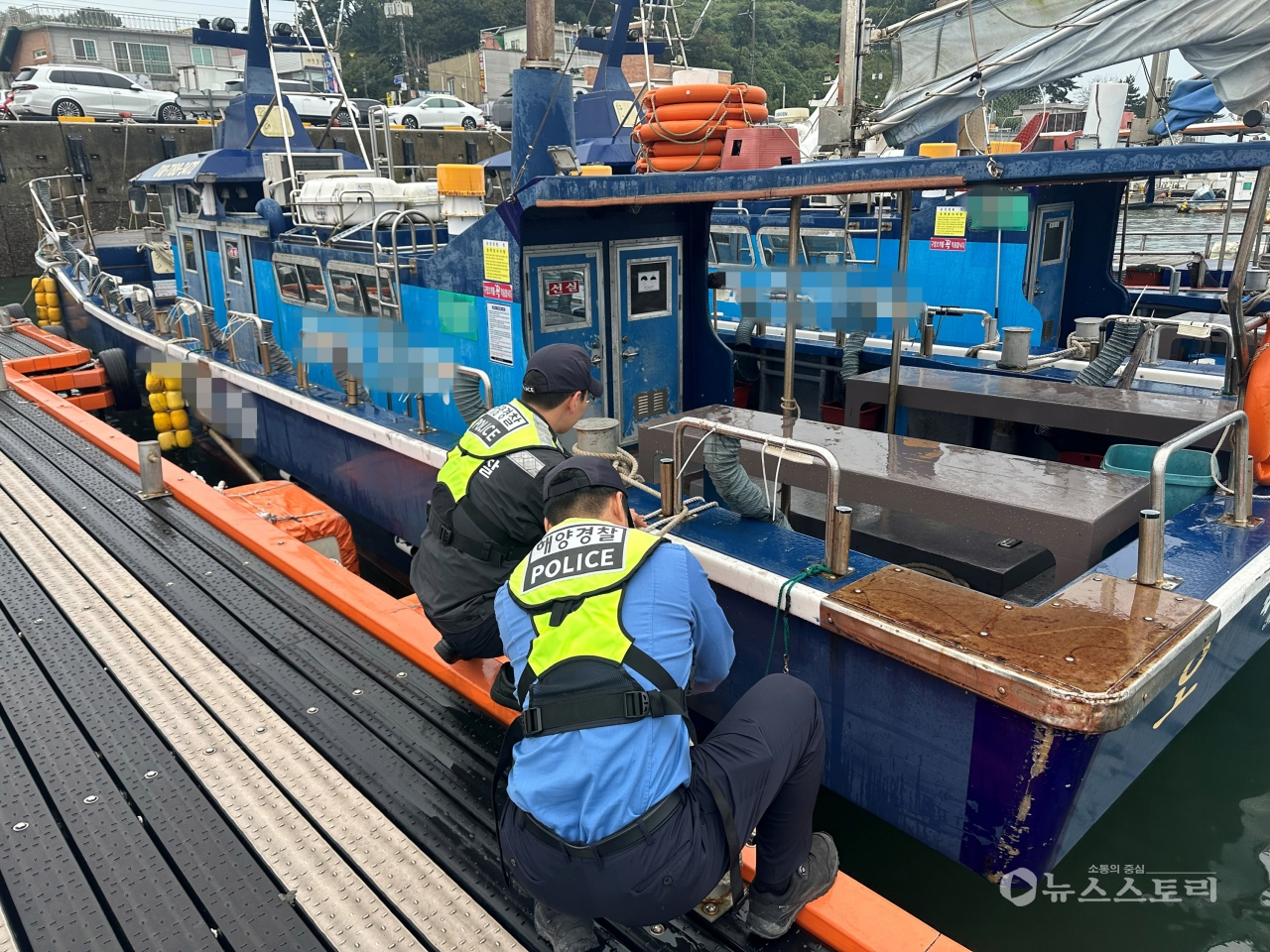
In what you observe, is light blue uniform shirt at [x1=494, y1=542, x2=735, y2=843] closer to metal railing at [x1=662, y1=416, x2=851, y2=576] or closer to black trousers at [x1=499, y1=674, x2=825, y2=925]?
black trousers at [x1=499, y1=674, x2=825, y2=925]

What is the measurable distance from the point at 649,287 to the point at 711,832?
4535 mm

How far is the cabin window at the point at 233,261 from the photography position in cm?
884

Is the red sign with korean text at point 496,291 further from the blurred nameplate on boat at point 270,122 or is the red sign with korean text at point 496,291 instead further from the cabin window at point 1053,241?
the cabin window at point 1053,241

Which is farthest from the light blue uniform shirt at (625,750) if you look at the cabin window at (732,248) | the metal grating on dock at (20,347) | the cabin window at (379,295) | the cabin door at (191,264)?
the metal grating on dock at (20,347)

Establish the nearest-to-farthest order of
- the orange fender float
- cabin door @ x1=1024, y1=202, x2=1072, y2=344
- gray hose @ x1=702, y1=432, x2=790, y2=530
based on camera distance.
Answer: gray hose @ x1=702, y1=432, x2=790, y2=530, the orange fender float, cabin door @ x1=1024, y1=202, x2=1072, y2=344

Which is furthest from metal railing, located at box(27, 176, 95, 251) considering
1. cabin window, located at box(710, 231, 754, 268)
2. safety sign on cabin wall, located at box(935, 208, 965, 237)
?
safety sign on cabin wall, located at box(935, 208, 965, 237)

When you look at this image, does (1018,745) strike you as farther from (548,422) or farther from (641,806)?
(548,422)

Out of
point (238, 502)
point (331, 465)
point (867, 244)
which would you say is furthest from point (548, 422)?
point (867, 244)

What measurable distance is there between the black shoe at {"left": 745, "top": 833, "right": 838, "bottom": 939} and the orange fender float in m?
3.95

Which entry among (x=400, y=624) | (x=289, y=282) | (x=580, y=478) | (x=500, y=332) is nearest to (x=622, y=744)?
(x=580, y=478)

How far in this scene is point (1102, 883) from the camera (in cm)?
377

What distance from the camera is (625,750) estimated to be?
2045 millimetres

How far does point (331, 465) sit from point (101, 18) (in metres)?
67.7

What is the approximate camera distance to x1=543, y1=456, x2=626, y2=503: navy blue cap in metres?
2.43
